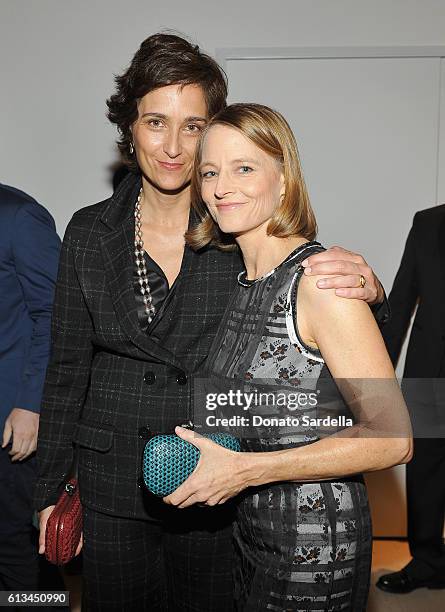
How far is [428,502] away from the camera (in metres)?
3.31

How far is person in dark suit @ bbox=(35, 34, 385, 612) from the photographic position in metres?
1.88

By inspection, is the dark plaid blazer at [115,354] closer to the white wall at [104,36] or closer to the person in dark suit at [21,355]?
the person in dark suit at [21,355]

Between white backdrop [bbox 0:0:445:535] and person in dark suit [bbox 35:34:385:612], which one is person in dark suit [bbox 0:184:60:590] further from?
white backdrop [bbox 0:0:445:535]

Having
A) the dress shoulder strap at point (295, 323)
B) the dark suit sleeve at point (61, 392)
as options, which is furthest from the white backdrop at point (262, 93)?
the dress shoulder strap at point (295, 323)

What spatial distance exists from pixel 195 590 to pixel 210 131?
3.69 feet

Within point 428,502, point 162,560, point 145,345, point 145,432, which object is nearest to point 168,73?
point 145,345

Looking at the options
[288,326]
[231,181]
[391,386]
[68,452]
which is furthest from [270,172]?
[68,452]

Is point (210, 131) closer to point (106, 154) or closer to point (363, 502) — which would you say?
point (363, 502)

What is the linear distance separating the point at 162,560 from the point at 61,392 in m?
0.51

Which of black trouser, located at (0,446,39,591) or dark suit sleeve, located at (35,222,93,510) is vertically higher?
dark suit sleeve, located at (35,222,93,510)

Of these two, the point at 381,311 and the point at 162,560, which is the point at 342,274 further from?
the point at 162,560

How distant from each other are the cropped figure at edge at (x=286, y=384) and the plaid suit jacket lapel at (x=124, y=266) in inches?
7.3

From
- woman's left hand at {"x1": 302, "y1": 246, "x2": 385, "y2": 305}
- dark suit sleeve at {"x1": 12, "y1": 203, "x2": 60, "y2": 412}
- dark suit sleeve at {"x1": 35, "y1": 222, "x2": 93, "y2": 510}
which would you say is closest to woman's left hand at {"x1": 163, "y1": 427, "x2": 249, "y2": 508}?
woman's left hand at {"x1": 302, "y1": 246, "x2": 385, "y2": 305}

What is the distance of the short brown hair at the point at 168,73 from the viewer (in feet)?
6.17
